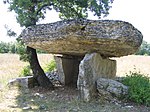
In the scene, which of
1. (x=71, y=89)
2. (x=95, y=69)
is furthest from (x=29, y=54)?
(x=95, y=69)

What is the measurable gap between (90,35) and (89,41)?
0.84ft

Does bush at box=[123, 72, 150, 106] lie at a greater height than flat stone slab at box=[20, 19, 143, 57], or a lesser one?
lesser

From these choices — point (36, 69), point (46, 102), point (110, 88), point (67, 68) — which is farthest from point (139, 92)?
point (36, 69)

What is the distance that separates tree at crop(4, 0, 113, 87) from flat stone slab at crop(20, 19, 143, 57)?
3.13 feet

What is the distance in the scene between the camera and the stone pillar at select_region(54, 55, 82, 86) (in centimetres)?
1170

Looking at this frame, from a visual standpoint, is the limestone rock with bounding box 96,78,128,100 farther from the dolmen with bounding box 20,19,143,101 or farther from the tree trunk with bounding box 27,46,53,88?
the tree trunk with bounding box 27,46,53,88

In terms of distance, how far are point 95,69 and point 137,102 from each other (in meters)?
1.65

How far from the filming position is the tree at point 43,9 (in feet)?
34.3

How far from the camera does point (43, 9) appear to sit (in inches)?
442

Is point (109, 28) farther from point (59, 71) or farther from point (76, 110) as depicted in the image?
point (59, 71)

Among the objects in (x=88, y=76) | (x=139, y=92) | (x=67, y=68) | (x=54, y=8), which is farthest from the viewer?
(x=67, y=68)

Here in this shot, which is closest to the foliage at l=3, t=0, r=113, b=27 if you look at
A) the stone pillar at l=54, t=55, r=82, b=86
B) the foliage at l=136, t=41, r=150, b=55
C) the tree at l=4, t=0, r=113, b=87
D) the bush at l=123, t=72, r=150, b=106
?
the tree at l=4, t=0, r=113, b=87

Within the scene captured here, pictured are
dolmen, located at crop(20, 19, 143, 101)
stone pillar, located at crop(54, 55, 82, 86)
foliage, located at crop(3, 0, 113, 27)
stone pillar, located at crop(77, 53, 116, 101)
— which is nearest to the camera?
→ dolmen, located at crop(20, 19, 143, 101)

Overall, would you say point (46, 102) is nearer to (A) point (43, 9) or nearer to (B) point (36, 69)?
(B) point (36, 69)
